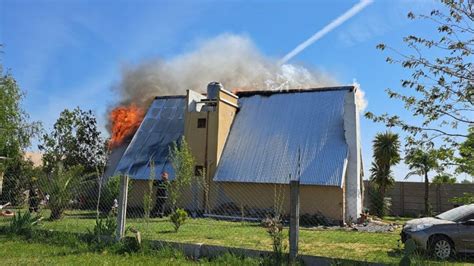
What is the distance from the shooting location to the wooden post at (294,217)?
22.2ft

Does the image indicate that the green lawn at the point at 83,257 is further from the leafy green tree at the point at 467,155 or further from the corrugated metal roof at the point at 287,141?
the corrugated metal roof at the point at 287,141

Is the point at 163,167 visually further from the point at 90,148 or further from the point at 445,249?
the point at 445,249

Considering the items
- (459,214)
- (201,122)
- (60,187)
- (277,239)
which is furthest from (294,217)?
(201,122)

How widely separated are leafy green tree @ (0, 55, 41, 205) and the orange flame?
518 centimetres

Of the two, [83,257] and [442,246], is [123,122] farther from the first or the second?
[442,246]

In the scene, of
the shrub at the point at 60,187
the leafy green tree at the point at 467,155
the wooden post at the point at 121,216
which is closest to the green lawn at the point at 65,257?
the wooden post at the point at 121,216

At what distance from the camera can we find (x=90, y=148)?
31062mm

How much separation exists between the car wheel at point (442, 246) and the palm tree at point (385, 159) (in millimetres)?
17651

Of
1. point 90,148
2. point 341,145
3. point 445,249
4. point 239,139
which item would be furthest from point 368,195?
point 90,148

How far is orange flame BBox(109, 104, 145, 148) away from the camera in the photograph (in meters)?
28.3

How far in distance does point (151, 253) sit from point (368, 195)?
21.8 m

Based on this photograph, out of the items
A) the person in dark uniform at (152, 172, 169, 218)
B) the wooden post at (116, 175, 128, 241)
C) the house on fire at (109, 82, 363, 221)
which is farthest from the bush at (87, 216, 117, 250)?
the house on fire at (109, 82, 363, 221)

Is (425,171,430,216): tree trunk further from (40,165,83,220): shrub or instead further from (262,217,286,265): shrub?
→ (262,217,286,265): shrub

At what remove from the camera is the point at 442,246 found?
9922 mm
